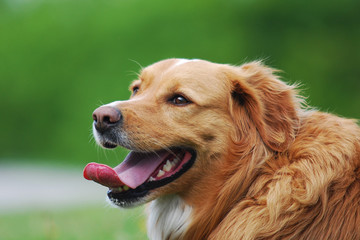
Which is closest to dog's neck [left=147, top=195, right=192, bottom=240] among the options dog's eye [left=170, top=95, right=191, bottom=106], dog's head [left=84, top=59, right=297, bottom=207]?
dog's head [left=84, top=59, right=297, bottom=207]

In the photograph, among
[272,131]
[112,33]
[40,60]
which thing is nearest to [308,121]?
[272,131]

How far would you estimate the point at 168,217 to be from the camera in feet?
12.3

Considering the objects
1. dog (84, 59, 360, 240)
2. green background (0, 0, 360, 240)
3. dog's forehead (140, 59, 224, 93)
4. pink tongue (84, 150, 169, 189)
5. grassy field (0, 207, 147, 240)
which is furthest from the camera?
green background (0, 0, 360, 240)

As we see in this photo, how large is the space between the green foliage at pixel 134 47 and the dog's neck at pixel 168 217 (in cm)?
873

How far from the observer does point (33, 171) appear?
14438mm

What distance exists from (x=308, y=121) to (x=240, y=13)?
1006 cm

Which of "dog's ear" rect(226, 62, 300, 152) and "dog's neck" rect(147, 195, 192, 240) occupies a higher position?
"dog's ear" rect(226, 62, 300, 152)

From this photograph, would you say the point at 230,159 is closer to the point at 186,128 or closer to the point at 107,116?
the point at 186,128

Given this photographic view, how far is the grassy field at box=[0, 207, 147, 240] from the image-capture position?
552cm

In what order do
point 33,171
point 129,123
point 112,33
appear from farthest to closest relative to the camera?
point 33,171 → point 112,33 → point 129,123

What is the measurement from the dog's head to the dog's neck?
0.11 metres

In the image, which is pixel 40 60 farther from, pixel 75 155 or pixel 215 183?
pixel 215 183

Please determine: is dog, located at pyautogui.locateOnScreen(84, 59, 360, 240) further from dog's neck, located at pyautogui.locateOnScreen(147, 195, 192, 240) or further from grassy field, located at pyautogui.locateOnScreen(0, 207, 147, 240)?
grassy field, located at pyautogui.locateOnScreen(0, 207, 147, 240)

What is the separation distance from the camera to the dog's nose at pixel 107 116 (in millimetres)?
3572
